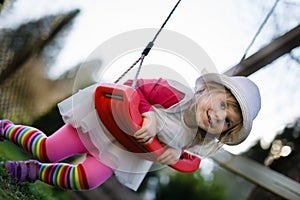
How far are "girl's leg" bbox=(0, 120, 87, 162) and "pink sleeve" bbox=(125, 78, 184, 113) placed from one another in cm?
14

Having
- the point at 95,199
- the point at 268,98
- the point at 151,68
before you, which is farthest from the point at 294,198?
the point at 151,68

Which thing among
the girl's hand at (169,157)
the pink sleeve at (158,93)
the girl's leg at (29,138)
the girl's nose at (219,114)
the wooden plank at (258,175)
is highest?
the pink sleeve at (158,93)

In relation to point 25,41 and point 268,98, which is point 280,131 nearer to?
point 268,98

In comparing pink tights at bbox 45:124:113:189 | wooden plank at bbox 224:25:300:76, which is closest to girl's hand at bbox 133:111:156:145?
pink tights at bbox 45:124:113:189

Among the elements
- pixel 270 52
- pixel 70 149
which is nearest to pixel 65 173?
pixel 70 149

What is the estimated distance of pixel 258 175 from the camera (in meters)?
1.41

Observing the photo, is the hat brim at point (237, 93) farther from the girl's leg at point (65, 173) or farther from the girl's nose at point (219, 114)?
the girl's leg at point (65, 173)

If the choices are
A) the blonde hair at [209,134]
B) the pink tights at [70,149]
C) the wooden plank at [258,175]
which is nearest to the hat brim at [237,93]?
the blonde hair at [209,134]

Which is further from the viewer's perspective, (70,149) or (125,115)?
(70,149)

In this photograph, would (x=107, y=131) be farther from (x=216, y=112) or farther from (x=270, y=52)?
(x=270, y=52)

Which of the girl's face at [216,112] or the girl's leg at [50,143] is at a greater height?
the girl's face at [216,112]

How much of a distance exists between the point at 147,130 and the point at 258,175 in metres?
0.73

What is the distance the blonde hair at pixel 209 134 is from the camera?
2.60ft

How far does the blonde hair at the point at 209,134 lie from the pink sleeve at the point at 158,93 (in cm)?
3
